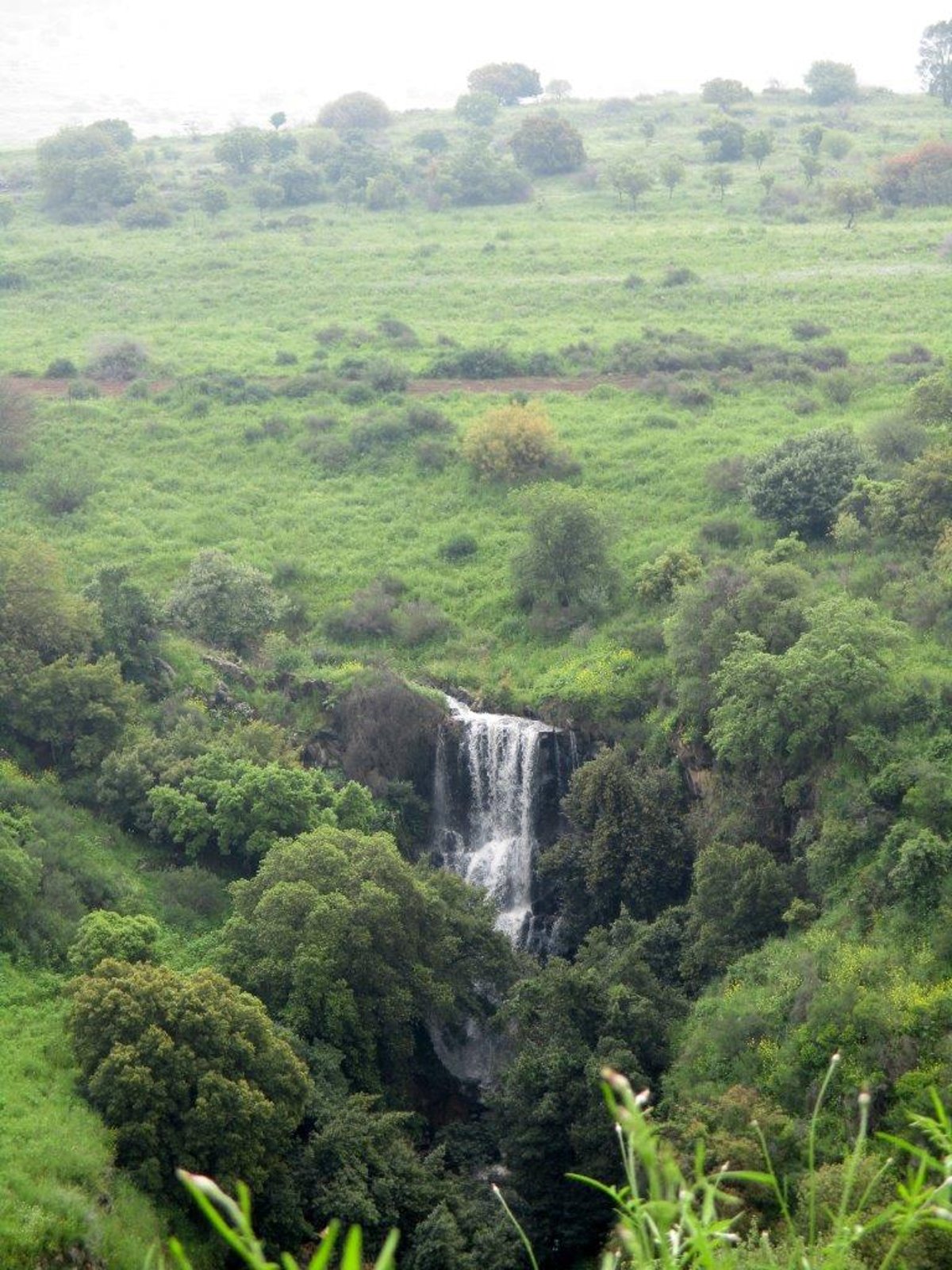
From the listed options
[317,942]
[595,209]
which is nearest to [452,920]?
[317,942]

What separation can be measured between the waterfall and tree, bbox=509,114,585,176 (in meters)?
64.1

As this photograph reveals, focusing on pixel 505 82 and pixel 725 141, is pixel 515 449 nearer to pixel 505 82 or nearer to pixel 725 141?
pixel 725 141

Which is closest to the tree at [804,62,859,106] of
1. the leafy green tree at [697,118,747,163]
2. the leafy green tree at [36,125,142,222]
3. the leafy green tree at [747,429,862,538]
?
the leafy green tree at [697,118,747,163]

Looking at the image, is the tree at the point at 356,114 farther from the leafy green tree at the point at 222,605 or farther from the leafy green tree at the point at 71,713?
the leafy green tree at the point at 71,713

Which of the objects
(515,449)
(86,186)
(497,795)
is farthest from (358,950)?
(86,186)

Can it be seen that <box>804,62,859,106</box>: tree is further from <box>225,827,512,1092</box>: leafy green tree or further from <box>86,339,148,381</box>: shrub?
<box>225,827,512,1092</box>: leafy green tree

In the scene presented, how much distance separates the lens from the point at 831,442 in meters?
44.6

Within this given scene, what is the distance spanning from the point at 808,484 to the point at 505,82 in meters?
90.0

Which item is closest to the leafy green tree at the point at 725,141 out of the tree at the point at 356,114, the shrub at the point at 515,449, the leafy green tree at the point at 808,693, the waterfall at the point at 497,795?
the tree at the point at 356,114

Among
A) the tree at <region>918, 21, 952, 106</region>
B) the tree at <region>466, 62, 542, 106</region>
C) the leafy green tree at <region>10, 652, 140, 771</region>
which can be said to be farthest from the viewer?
the tree at <region>466, 62, 542, 106</region>

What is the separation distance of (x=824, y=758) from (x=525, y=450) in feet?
71.0

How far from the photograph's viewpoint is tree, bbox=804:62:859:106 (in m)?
109

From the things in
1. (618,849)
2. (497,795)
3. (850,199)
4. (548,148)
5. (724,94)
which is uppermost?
(724,94)

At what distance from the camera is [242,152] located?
97.1 meters
